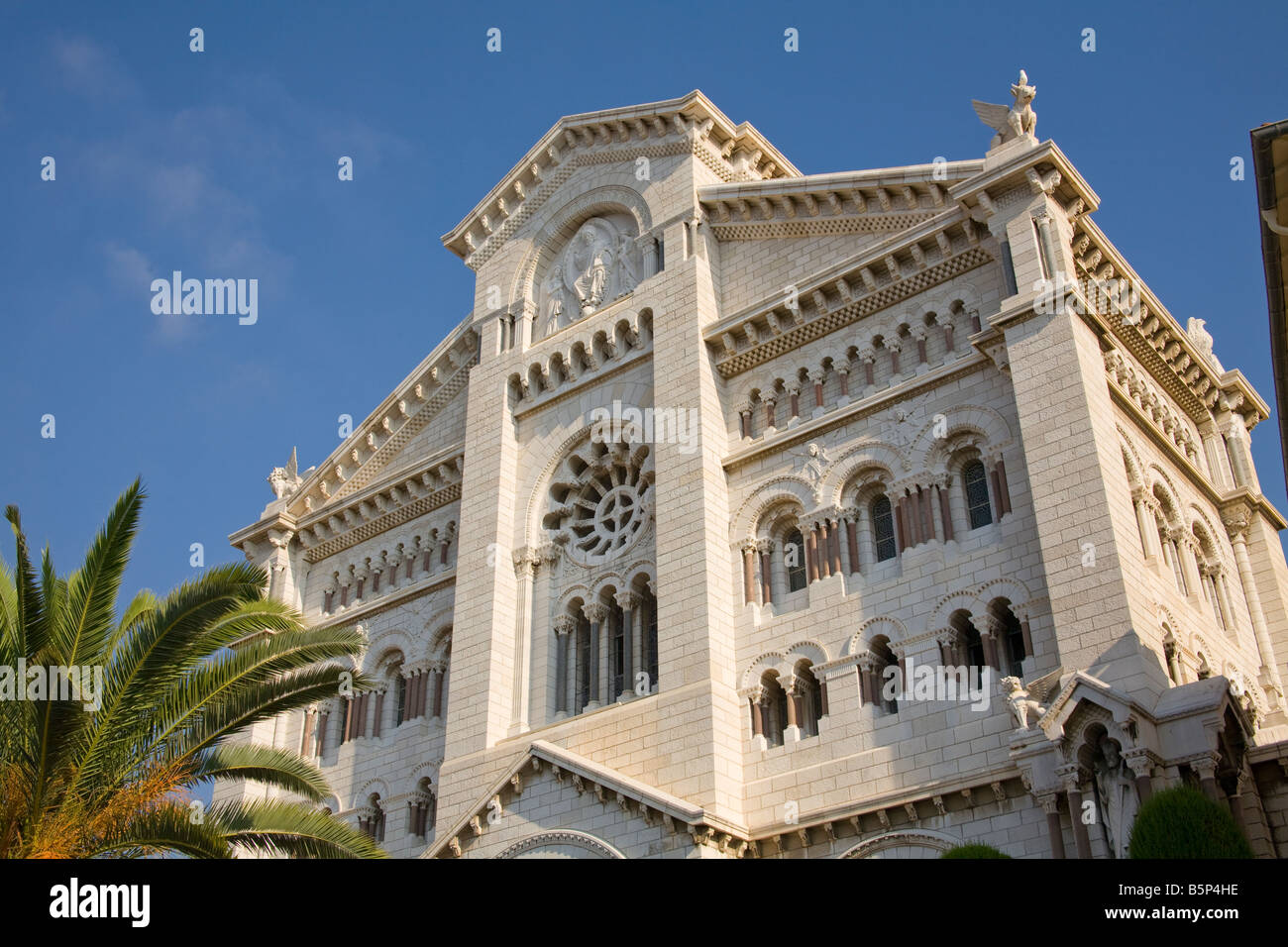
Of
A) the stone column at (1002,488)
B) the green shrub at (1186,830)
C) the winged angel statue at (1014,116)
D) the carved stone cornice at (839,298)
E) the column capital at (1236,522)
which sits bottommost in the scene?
the green shrub at (1186,830)

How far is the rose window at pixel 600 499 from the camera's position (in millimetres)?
28531

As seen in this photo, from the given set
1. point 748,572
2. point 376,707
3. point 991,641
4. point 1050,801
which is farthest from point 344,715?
point 1050,801

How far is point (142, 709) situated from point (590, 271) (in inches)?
681

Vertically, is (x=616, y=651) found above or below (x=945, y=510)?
below

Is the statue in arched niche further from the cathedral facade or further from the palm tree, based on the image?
the palm tree

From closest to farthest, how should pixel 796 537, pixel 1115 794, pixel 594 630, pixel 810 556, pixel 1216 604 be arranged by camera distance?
pixel 1115 794 → pixel 810 556 → pixel 796 537 → pixel 1216 604 → pixel 594 630

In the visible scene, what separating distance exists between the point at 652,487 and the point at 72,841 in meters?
14.6

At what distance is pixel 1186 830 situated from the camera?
15.9 metres

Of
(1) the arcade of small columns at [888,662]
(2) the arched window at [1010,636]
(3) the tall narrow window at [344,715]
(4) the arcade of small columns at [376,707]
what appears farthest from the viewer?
(3) the tall narrow window at [344,715]

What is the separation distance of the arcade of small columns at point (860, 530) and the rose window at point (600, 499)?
10.2 feet

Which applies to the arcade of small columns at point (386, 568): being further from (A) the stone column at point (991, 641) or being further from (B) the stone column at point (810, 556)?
(A) the stone column at point (991, 641)

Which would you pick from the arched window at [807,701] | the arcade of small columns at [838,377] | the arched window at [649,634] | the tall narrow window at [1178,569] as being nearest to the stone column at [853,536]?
the arched window at [807,701]

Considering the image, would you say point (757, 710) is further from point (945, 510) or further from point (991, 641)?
point (945, 510)
